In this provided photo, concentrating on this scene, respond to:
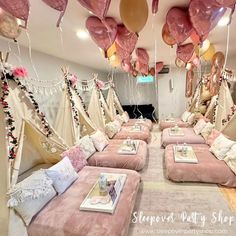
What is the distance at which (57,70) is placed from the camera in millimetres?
4332

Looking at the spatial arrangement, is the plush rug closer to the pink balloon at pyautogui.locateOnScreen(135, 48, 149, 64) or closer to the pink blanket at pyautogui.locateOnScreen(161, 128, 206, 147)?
the pink blanket at pyautogui.locateOnScreen(161, 128, 206, 147)

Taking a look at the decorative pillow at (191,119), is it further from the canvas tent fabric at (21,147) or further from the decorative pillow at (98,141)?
the canvas tent fabric at (21,147)

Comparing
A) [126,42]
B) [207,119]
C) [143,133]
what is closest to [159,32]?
[126,42]

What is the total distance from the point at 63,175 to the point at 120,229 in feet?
3.49

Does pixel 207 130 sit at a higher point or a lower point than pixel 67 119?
lower

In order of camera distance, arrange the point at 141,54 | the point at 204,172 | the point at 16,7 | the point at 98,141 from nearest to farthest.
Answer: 1. the point at 16,7
2. the point at 204,172
3. the point at 141,54
4. the point at 98,141

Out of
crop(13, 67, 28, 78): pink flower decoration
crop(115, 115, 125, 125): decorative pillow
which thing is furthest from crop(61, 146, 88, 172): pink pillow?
crop(115, 115, 125, 125): decorative pillow

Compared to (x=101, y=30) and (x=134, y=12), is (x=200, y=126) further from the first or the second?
(x=134, y=12)

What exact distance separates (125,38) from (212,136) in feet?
10.3

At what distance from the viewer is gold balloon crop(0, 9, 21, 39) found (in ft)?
5.55

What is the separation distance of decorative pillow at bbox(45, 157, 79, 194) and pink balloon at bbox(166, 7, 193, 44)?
7.00ft

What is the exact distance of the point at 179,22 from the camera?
192 cm

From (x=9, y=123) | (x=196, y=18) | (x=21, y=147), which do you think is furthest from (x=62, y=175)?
(x=196, y=18)

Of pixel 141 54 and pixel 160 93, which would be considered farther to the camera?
pixel 160 93
